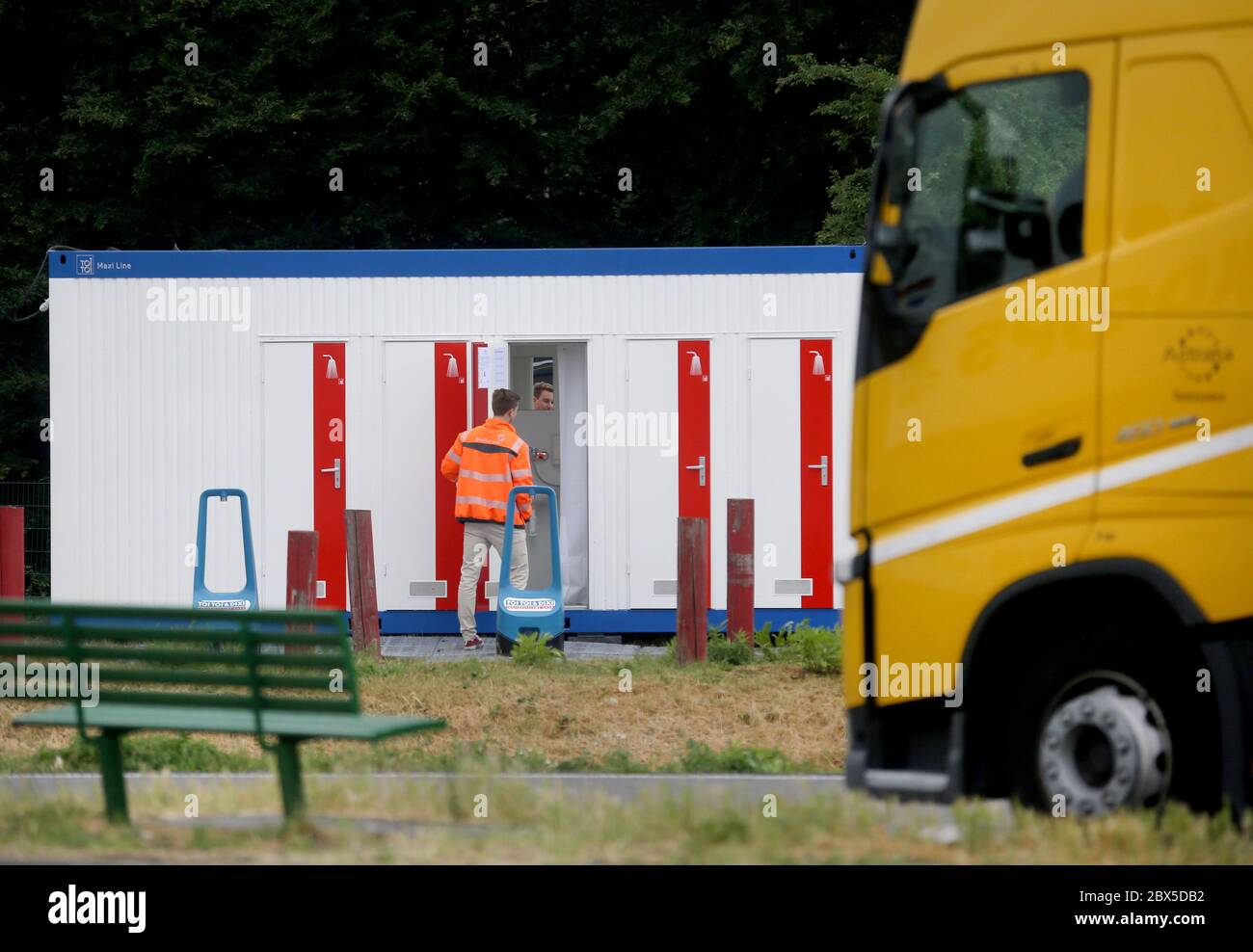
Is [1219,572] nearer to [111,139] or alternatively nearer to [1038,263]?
[1038,263]

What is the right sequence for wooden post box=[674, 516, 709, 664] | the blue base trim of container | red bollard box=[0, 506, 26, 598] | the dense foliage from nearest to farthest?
wooden post box=[674, 516, 709, 664]
red bollard box=[0, 506, 26, 598]
the blue base trim of container
the dense foliage

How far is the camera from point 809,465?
51.0ft

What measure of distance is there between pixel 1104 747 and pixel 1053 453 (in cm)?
99

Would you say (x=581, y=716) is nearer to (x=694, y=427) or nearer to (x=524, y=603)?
(x=524, y=603)

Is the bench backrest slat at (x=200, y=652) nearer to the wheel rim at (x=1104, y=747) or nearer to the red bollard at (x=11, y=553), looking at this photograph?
the wheel rim at (x=1104, y=747)

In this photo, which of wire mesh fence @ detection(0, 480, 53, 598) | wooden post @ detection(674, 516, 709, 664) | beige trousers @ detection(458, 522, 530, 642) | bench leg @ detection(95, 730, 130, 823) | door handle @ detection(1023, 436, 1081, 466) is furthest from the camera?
wire mesh fence @ detection(0, 480, 53, 598)

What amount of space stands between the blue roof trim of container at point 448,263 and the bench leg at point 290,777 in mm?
9050

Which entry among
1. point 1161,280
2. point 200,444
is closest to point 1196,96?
point 1161,280

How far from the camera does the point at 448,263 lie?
15.5 m

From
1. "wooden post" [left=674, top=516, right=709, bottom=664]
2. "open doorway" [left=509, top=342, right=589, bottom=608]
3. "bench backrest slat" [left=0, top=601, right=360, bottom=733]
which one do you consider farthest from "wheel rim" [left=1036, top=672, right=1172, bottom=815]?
"open doorway" [left=509, top=342, right=589, bottom=608]

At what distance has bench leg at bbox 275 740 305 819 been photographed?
6.74 m

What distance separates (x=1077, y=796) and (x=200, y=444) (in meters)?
10.5

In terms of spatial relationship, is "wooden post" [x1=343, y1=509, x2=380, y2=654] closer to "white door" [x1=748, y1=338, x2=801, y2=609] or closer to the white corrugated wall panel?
the white corrugated wall panel

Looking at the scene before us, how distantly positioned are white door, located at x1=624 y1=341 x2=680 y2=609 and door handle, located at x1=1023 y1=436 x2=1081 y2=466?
9.07 meters
